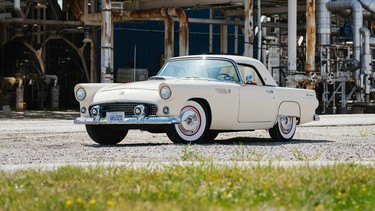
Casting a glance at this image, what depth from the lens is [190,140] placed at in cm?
1370

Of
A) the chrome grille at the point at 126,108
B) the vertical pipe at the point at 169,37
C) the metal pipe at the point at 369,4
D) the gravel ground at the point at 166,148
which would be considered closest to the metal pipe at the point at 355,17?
the metal pipe at the point at 369,4

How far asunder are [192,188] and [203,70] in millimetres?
8019

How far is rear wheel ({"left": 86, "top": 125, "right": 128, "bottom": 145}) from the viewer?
1433 centimetres

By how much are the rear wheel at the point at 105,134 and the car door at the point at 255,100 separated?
1953 mm

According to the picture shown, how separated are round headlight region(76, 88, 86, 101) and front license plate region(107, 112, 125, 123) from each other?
2.91 ft

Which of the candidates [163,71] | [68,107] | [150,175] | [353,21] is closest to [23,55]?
[68,107]

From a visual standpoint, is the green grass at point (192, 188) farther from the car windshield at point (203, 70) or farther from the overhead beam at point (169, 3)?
the overhead beam at point (169, 3)

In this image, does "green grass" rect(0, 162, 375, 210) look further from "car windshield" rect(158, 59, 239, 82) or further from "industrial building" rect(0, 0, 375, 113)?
"industrial building" rect(0, 0, 375, 113)

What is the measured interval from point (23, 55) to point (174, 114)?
29095mm

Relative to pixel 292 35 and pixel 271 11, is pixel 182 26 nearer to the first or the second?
pixel 292 35

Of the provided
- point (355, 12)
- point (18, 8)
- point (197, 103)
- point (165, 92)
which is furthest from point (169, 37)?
point (165, 92)

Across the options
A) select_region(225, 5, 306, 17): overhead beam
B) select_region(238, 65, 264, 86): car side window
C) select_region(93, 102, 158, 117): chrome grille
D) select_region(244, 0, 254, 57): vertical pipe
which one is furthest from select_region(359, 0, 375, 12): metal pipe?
select_region(93, 102, 158, 117): chrome grille

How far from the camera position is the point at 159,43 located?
45156 mm

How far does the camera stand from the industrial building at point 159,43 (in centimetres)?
3406
